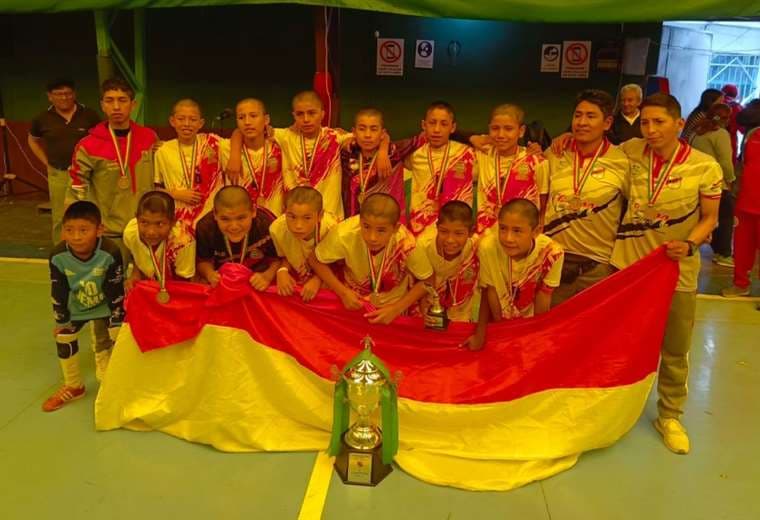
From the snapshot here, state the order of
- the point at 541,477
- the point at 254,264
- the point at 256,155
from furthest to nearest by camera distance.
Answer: the point at 256,155
the point at 254,264
the point at 541,477

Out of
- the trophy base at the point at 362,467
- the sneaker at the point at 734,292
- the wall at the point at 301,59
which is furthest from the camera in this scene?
the wall at the point at 301,59

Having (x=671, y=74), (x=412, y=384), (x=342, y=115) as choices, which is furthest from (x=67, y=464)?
(x=671, y=74)

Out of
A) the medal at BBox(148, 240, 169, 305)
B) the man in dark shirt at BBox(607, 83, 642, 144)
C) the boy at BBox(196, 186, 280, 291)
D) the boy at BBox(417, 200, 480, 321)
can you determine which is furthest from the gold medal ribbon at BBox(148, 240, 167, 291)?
the man in dark shirt at BBox(607, 83, 642, 144)

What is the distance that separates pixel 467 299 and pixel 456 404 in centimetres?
60

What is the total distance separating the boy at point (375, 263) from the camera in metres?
2.91

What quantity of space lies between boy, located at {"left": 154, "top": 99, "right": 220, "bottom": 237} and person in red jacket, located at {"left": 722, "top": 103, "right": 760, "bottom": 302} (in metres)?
3.96

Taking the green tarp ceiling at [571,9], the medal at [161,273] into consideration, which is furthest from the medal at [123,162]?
the green tarp ceiling at [571,9]

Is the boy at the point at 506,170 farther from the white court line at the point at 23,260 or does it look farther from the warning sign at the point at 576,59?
the warning sign at the point at 576,59

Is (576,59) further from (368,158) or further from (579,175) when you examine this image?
(579,175)

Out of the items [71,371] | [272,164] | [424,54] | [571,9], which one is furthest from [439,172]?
[424,54]

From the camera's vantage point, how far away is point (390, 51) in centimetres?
739

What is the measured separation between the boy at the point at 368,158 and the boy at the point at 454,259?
781mm

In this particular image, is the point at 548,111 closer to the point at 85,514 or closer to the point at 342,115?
the point at 342,115

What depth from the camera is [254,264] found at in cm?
322
